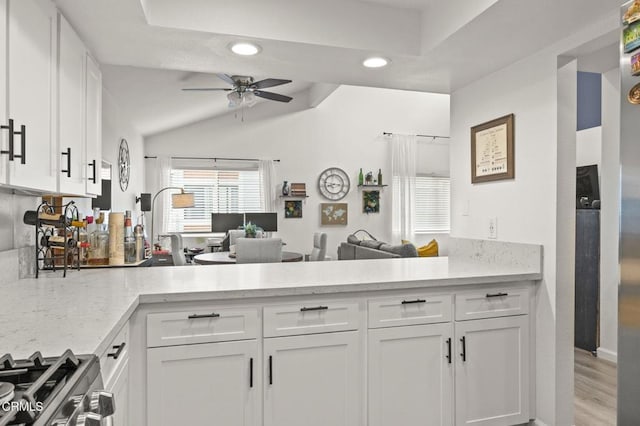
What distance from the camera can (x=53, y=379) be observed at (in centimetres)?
86

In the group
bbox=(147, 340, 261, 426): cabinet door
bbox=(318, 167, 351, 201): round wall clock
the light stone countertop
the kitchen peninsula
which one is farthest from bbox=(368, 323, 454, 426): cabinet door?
bbox=(318, 167, 351, 201): round wall clock

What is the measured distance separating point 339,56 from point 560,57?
1.14 meters

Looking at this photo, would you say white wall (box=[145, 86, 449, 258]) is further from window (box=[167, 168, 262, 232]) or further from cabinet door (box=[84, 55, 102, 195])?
cabinet door (box=[84, 55, 102, 195])

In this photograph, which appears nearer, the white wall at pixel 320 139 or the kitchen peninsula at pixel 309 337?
the kitchen peninsula at pixel 309 337

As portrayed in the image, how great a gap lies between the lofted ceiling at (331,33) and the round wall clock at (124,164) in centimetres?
314

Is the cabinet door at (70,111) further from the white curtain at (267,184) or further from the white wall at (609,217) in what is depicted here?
the white curtain at (267,184)

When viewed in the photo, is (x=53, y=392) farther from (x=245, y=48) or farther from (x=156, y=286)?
(x=245, y=48)

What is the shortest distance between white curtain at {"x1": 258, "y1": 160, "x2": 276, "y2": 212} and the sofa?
1.65 metres

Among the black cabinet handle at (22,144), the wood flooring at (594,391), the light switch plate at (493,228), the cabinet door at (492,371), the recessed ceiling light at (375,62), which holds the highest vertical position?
the recessed ceiling light at (375,62)

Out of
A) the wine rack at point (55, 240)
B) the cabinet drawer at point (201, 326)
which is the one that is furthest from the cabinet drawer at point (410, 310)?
the wine rack at point (55, 240)

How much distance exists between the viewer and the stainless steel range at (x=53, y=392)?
2.28 feet

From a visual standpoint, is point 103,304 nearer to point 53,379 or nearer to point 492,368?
point 53,379

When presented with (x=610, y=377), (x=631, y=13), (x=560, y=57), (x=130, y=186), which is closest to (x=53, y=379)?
(x=631, y=13)

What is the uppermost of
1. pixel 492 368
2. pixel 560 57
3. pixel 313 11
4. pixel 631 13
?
pixel 313 11
